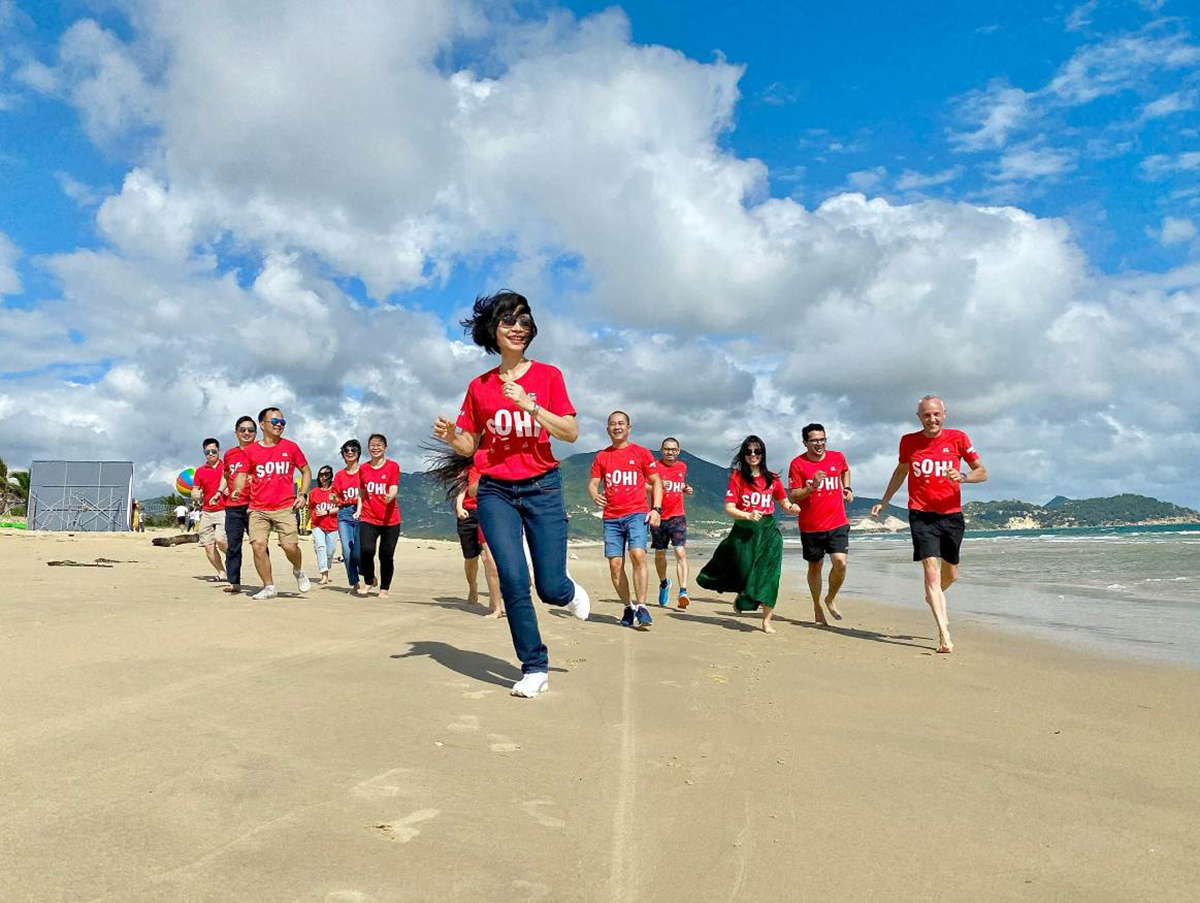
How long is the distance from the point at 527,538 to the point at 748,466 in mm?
4627

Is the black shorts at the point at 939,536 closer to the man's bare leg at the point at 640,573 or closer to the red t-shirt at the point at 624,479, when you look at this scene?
the man's bare leg at the point at 640,573

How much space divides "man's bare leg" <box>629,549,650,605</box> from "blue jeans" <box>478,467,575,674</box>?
3157 mm

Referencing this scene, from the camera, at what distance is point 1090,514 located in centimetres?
15400

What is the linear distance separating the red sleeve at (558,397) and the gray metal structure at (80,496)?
32155 millimetres

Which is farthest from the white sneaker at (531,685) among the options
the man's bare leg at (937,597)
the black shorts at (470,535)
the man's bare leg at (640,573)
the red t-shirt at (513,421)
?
the black shorts at (470,535)

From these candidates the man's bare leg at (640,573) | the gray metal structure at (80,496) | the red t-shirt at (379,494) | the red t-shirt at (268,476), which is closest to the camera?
the man's bare leg at (640,573)

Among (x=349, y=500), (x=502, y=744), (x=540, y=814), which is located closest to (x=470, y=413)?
(x=502, y=744)

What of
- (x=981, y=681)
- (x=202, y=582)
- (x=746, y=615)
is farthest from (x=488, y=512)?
(x=202, y=582)

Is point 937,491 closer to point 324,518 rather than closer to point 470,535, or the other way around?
point 470,535

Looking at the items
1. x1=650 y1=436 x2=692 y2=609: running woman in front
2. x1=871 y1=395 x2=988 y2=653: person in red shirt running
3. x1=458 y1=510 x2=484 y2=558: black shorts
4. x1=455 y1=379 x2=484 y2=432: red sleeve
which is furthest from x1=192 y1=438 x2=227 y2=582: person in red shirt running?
x1=871 y1=395 x2=988 y2=653: person in red shirt running

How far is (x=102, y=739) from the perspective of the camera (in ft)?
9.41

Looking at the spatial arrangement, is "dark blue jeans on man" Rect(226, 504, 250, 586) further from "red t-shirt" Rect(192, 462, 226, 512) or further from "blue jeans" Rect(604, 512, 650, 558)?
"blue jeans" Rect(604, 512, 650, 558)

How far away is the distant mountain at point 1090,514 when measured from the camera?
145m

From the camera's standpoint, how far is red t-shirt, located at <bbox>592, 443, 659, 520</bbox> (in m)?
8.22
